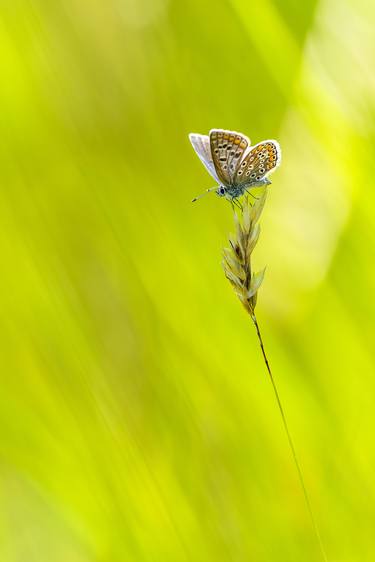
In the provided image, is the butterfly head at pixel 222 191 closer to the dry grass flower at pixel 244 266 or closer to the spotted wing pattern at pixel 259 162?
the spotted wing pattern at pixel 259 162

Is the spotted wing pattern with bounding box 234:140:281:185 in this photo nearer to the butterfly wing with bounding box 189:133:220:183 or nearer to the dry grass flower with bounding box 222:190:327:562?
the butterfly wing with bounding box 189:133:220:183

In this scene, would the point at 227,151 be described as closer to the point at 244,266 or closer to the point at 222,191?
the point at 222,191

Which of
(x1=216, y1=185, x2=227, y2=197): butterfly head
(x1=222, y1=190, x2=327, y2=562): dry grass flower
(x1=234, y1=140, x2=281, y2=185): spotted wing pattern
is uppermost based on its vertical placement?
(x1=234, y1=140, x2=281, y2=185): spotted wing pattern

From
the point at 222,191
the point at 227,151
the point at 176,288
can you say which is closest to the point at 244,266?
the point at 176,288

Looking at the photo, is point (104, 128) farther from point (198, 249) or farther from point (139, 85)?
point (198, 249)

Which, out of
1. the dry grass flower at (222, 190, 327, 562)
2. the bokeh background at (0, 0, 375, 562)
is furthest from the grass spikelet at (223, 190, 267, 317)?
the bokeh background at (0, 0, 375, 562)

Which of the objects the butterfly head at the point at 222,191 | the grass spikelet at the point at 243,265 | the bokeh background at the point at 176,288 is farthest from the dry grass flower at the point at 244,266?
the butterfly head at the point at 222,191

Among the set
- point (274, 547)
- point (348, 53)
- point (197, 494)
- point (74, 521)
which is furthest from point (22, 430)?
point (348, 53)
